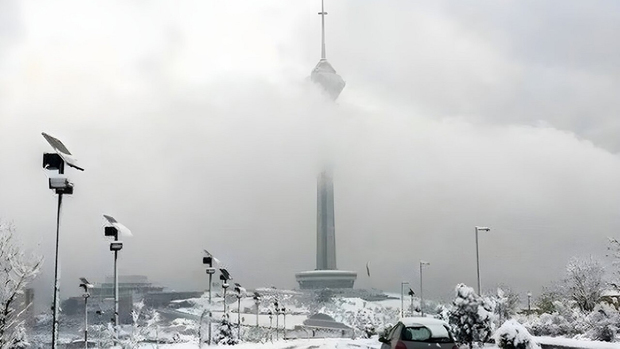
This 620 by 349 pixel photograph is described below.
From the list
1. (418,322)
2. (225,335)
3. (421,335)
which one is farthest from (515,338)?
(225,335)

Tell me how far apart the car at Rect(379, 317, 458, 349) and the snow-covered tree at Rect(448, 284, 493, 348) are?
53.9 ft

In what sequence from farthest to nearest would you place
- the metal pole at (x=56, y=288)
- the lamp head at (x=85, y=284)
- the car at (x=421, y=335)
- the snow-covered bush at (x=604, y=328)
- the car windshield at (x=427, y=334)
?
1. the lamp head at (x=85, y=284)
2. the snow-covered bush at (x=604, y=328)
3. the car windshield at (x=427, y=334)
4. the car at (x=421, y=335)
5. the metal pole at (x=56, y=288)

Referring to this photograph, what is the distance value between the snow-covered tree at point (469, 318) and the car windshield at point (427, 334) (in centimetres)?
1667

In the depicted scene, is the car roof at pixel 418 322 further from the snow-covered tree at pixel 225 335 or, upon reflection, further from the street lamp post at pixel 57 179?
the snow-covered tree at pixel 225 335

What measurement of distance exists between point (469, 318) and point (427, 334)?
1724 cm

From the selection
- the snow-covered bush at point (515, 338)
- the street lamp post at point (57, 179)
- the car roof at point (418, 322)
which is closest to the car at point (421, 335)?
the car roof at point (418, 322)

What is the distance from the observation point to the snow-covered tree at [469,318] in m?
35.6

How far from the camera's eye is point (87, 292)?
45.9 metres

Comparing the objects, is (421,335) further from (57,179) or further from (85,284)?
(85,284)

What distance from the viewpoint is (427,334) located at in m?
19.2

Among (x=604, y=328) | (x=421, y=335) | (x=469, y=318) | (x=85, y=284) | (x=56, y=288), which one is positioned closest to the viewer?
(x=56, y=288)

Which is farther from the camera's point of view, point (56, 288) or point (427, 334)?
point (427, 334)

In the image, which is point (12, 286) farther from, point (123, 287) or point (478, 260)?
point (123, 287)

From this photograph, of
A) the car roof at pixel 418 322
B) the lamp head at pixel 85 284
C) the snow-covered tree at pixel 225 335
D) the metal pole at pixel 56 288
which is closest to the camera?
the metal pole at pixel 56 288
